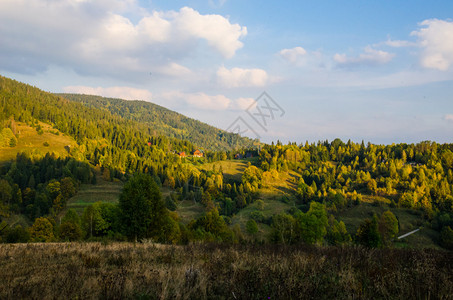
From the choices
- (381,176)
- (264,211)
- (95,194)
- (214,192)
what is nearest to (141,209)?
(264,211)

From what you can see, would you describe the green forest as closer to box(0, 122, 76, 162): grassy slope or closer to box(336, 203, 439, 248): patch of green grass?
box(336, 203, 439, 248): patch of green grass

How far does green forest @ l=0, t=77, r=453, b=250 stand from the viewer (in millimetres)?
41375

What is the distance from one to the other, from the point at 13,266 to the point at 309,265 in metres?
8.19

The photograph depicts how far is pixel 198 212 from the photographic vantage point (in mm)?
103812

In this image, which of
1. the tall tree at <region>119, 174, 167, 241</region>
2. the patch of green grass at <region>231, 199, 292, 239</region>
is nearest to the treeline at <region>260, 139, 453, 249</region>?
the patch of green grass at <region>231, 199, 292, 239</region>

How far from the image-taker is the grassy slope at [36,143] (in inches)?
5123

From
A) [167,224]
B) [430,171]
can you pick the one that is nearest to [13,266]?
[167,224]

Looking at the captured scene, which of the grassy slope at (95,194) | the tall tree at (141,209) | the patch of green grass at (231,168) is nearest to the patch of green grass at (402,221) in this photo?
the patch of green grass at (231,168)

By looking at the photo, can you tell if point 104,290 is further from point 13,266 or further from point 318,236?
point 318,236

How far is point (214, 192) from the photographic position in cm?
12738

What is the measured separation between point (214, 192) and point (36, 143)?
377ft

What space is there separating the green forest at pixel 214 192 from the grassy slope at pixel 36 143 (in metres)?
1.18

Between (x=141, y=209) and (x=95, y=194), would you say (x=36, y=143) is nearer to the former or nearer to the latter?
(x=95, y=194)

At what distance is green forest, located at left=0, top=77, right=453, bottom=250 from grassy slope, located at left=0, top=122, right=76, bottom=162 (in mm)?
1184
